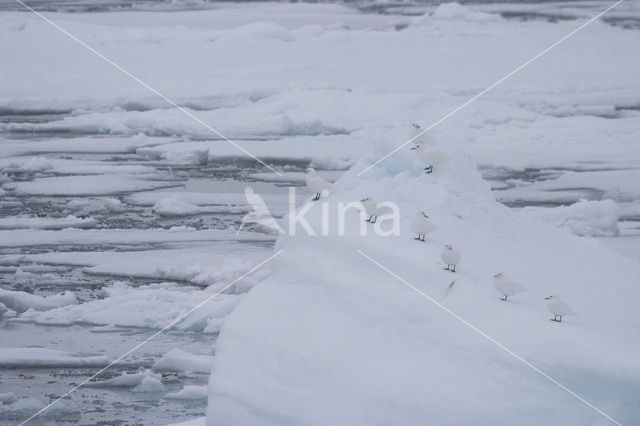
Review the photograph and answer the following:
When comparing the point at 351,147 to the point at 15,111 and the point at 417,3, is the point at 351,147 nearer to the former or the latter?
the point at 15,111

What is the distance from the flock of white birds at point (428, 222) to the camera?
15.6ft

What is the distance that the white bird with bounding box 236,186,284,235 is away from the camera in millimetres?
10087

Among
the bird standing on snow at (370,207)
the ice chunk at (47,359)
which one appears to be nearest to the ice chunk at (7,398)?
the ice chunk at (47,359)

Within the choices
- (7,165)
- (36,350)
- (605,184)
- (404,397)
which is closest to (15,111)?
(7,165)

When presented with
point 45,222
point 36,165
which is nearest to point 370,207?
point 45,222

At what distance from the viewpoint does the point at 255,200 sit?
36.0 ft

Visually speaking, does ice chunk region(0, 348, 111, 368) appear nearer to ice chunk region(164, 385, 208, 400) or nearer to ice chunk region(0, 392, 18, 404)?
ice chunk region(0, 392, 18, 404)

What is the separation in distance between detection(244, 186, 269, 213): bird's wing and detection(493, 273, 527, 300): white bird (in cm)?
572

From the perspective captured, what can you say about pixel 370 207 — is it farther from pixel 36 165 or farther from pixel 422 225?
pixel 36 165

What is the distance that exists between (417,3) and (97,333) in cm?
1789

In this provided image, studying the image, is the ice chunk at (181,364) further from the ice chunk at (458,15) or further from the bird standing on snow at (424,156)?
the ice chunk at (458,15)

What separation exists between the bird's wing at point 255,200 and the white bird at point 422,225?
5.15 metres

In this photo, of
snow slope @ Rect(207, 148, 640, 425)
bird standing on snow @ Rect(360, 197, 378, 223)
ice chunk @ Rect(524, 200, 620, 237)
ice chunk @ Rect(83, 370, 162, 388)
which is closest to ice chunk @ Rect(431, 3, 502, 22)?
ice chunk @ Rect(524, 200, 620, 237)

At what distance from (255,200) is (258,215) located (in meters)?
0.65
